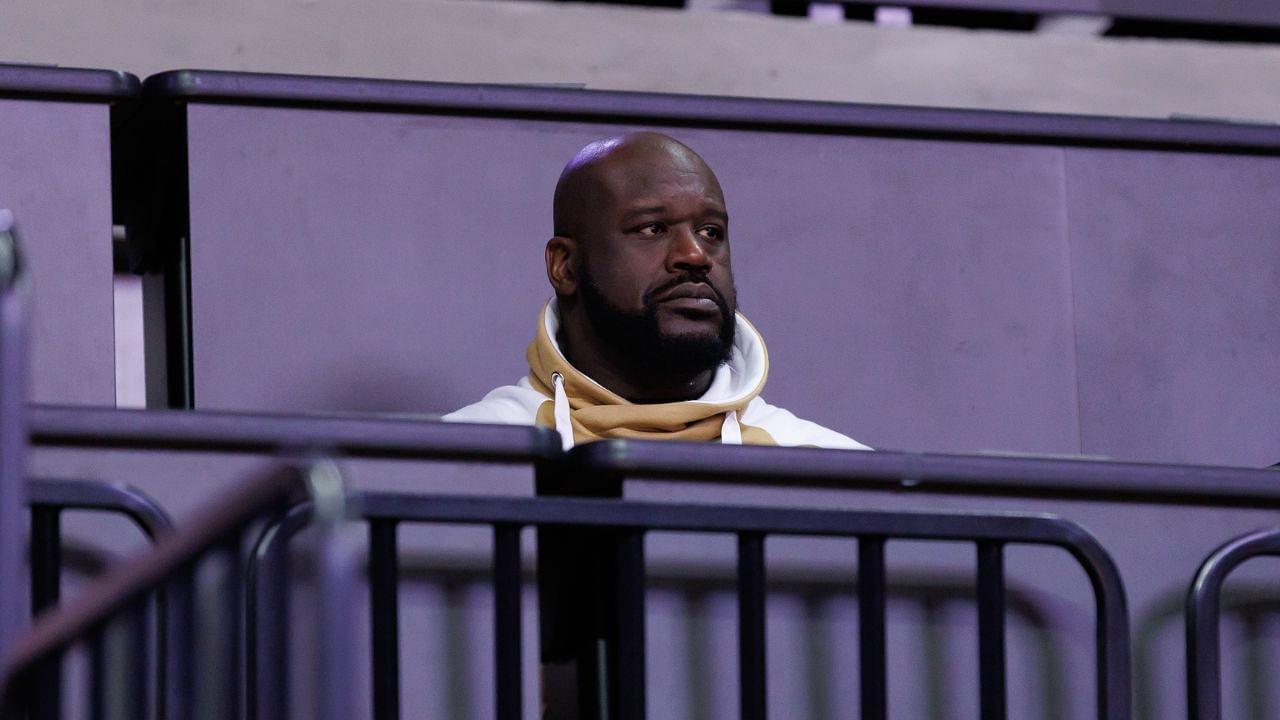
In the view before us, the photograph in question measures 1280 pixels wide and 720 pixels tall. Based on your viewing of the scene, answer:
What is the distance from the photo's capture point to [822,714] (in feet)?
4.34

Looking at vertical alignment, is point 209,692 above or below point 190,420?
below

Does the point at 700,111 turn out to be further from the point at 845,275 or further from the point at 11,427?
the point at 11,427

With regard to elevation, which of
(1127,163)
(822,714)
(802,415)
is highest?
(1127,163)

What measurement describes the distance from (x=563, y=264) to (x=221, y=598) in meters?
1.24

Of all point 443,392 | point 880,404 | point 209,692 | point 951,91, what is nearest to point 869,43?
point 951,91

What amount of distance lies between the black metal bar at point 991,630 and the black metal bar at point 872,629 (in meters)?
0.07

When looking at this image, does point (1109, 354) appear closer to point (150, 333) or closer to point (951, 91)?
point (951, 91)

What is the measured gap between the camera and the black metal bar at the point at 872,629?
1308mm

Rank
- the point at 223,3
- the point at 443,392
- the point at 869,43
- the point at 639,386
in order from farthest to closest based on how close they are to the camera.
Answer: the point at 869,43 → the point at 223,3 → the point at 443,392 → the point at 639,386

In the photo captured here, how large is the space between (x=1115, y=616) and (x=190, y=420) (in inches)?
24.3

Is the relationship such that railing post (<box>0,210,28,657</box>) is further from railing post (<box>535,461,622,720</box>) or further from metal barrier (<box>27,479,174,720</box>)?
railing post (<box>535,461,622,720</box>)

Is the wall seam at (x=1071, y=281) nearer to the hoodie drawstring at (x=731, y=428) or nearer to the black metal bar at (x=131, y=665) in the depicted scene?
the hoodie drawstring at (x=731, y=428)

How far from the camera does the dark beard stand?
2037 millimetres

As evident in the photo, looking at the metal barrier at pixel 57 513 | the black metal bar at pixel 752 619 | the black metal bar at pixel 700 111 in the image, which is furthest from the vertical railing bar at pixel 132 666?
the black metal bar at pixel 700 111
